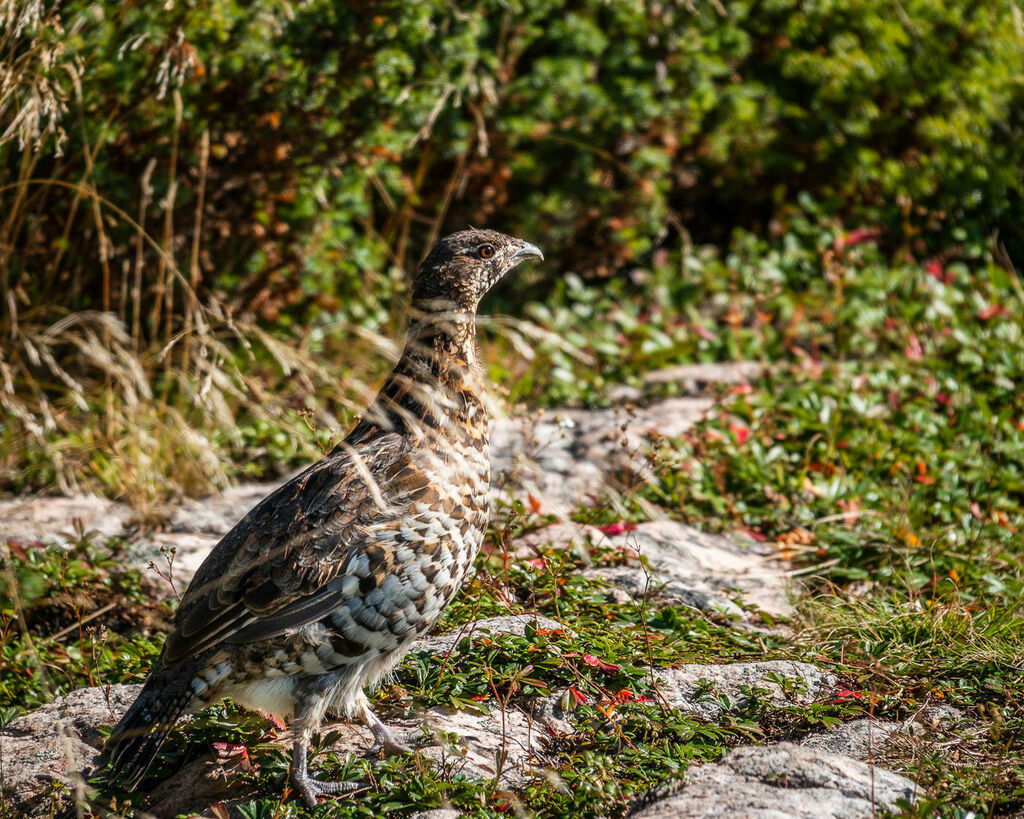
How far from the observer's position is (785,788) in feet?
9.68

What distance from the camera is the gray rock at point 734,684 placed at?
11.4 ft

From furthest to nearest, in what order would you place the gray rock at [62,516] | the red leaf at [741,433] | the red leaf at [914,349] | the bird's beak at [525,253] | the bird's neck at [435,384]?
1. the red leaf at [914,349]
2. the red leaf at [741,433]
3. the gray rock at [62,516]
4. the bird's beak at [525,253]
5. the bird's neck at [435,384]

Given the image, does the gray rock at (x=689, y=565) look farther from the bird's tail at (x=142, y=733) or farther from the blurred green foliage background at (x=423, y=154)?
the blurred green foliage background at (x=423, y=154)

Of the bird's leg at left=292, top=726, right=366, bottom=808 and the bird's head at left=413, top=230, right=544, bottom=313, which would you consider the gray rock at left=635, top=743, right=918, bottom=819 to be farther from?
the bird's head at left=413, top=230, right=544, bottom=313

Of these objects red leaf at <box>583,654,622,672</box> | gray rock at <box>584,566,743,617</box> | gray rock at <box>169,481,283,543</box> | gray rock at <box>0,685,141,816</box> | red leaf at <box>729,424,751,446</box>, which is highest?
red leaf at <box>729,424,751,446</box>

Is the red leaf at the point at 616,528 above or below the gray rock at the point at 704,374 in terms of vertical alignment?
below

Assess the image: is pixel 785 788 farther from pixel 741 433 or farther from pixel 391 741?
pixel 741 433

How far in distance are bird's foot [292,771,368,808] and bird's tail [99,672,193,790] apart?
429 mm

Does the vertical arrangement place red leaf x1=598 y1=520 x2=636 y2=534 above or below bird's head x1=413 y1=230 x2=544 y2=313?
below

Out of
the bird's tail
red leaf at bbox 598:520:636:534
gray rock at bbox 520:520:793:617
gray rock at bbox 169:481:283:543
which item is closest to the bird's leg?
the bird's tail

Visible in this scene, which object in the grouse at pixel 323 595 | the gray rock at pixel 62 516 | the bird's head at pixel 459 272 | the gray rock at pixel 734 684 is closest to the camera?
the grouse at pixel 323 595

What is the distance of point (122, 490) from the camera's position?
5141mm

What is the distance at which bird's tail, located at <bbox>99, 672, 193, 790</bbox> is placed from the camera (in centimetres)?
317

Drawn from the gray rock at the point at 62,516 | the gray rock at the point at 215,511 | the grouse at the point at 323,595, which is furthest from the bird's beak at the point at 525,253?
the gray rock at the point at 62,516
